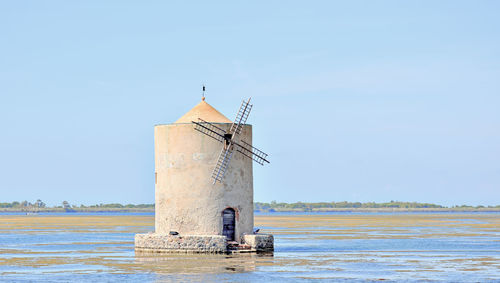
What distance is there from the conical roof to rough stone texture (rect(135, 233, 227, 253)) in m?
3.72

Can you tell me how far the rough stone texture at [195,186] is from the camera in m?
28.9

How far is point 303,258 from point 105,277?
7302 millimetres

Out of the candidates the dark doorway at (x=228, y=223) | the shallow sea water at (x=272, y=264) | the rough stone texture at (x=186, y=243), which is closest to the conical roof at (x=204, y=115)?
the dark doorway at (x=228, y=223)

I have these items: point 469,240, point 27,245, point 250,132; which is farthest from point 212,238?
point 469,240

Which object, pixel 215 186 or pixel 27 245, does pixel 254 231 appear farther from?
pixel 27 245

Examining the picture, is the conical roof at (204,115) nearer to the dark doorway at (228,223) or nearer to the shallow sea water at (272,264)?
the dark doorway at (228,223)

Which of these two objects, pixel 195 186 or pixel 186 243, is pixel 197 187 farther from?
pixel 186 243

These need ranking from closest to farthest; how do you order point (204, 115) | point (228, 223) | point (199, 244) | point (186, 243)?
point (199, 244) → point (186, 243) → point (228, 223) → point (204, 115)

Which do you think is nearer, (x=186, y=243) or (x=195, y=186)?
(x=186, y=243)

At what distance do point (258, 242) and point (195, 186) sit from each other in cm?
268

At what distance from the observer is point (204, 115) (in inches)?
1168

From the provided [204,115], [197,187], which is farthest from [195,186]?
[204,115]

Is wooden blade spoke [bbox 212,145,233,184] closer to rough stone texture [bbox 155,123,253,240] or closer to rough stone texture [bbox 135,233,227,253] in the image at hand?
rough stone texture [bbox 155,123,253,240]

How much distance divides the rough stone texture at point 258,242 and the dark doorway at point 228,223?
451 mm
